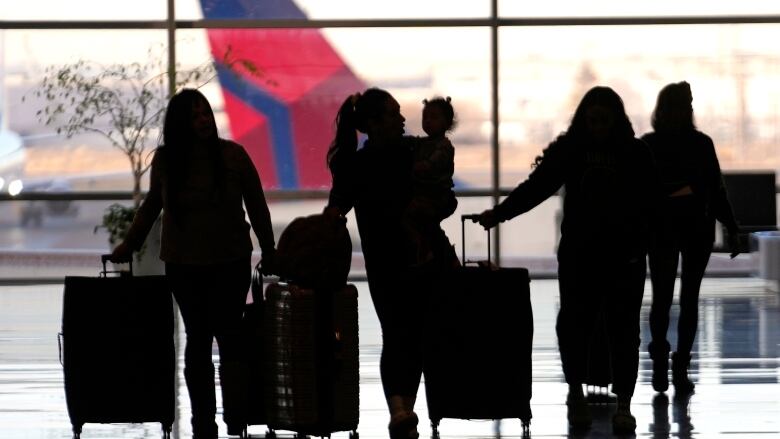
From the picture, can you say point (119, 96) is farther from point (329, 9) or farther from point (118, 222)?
point (329, 9)

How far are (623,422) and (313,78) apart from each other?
8610mm

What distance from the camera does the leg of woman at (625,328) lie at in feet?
19.8

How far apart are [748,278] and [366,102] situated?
9.66 metres

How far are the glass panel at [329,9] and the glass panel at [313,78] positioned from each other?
153 millimetres

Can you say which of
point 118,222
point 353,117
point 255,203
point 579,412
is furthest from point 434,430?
point 118,222

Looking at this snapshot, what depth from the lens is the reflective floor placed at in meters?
6.28

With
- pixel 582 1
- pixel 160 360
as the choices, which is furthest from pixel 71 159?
pixel 160 360

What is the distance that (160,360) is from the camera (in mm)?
5852

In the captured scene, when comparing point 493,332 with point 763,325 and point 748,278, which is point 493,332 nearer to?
point 763,325

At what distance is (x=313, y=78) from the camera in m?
14.3

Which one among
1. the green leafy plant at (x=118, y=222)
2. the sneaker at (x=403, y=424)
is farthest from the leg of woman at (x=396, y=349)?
the green leafy plant at (x=118, y=222)

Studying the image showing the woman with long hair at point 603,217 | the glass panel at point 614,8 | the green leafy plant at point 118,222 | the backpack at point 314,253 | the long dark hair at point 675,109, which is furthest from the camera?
the glass panel at point 614,8

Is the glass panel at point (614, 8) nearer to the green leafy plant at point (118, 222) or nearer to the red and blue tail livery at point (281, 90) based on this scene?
the red and blue tail livery at point (281, 90)

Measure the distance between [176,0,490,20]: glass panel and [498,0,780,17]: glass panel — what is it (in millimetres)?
354
